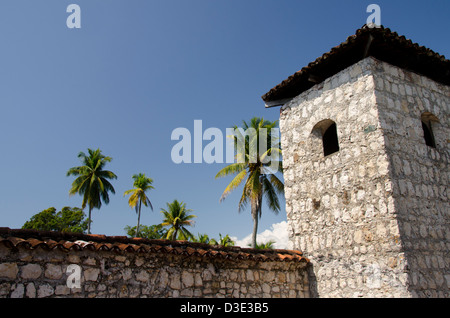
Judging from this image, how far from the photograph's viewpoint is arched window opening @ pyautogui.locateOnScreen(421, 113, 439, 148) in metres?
7.46

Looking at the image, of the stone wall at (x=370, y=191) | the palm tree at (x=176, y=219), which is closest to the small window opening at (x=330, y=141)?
the stone wall at (x=370, y=191)

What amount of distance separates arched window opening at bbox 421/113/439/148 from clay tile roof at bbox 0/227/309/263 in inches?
151

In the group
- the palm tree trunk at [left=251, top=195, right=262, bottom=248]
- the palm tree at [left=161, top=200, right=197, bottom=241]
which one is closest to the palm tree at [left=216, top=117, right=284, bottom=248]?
the palm tree trunk at [left=251, top=195, right=262, bottom=248]

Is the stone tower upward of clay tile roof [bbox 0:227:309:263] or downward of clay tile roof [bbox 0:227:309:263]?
upward

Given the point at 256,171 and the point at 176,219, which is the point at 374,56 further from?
the point at 176,219

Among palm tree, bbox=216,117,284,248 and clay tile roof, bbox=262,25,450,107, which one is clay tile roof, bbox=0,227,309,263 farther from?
palm tree, bbox=216,117,284,248

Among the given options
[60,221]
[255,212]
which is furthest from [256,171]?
[60,221]


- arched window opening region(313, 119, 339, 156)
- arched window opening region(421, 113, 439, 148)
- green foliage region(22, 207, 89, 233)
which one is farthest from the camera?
green foliage region(22, 207, 89, 233)

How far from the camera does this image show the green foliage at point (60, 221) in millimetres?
28938

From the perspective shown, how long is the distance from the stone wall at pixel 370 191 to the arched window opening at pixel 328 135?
7cm

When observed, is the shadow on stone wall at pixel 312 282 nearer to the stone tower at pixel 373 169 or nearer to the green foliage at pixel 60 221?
the stone tower at pixel 373 169

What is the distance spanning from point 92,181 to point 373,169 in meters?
27.7

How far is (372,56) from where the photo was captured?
6.97 metres
